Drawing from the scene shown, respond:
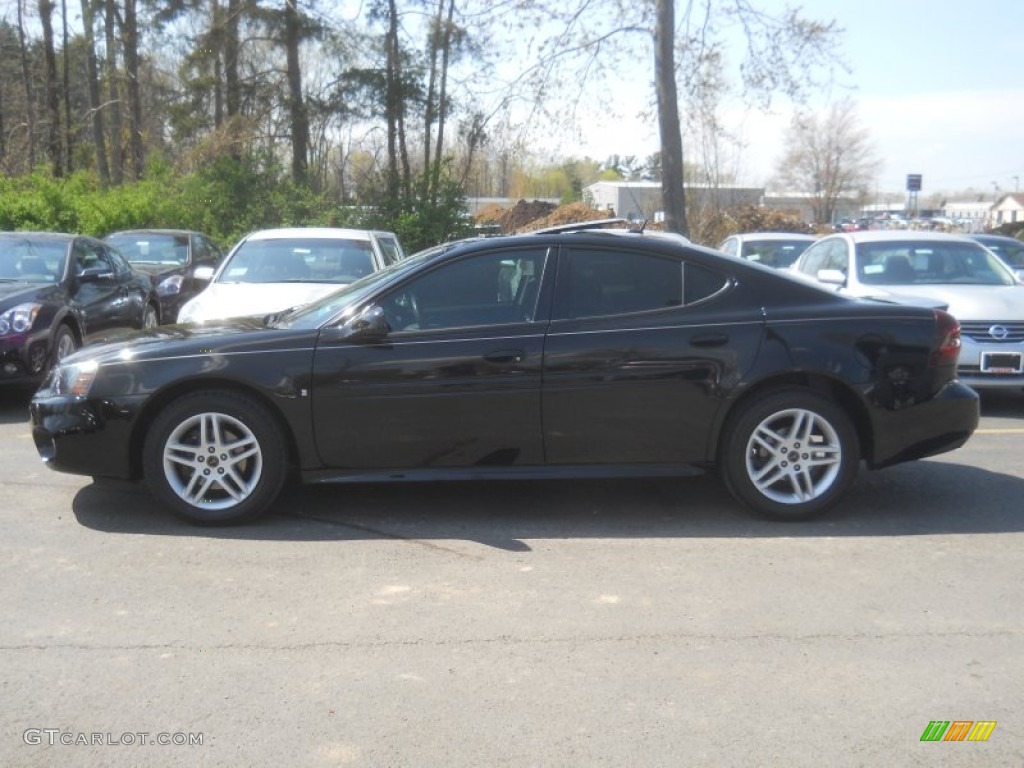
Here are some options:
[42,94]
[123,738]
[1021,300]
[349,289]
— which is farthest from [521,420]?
[42,94]

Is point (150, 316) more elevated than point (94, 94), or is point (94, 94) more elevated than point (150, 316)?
point (94, 94)

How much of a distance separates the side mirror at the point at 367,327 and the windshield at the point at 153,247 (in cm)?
1150

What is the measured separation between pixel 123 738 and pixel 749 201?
130 ft

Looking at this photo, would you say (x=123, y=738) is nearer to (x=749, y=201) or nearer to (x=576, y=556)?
(x=576, y=556)

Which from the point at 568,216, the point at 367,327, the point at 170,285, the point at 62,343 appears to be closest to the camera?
the point at 367,327

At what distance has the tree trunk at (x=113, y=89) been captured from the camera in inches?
1284

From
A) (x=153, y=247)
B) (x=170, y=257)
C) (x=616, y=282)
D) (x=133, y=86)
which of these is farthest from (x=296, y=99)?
(x=616, y=282)

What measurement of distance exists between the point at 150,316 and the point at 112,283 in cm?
143

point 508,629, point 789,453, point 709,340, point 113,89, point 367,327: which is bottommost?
point 508,629

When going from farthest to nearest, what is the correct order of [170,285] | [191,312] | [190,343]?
1. [170,285]
2. [191,312]
3. [190,343]

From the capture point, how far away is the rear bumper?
227 inches

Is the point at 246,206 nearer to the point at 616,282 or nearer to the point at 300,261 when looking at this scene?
the point at 300,261

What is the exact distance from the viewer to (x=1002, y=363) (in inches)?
351

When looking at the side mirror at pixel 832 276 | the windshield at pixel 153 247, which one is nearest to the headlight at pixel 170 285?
the windshield at pixel 153 247
